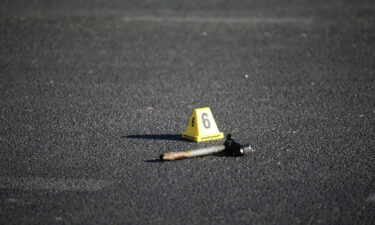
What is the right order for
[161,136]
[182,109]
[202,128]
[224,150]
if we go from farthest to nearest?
1. [182,109]
2. [161,136]
3. [202,128]
4. [224,150]

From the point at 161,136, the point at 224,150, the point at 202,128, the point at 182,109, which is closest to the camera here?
the point at 224,150

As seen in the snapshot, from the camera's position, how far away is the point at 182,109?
5645mm

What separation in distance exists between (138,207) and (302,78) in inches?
137

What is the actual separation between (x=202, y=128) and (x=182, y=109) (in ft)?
2.79

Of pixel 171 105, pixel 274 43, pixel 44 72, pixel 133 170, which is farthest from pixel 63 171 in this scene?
pixel 274 43

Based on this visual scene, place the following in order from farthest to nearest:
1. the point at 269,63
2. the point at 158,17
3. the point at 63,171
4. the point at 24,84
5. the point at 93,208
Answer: the point at 158,17 → the point at 269,63 → the point at 24,84 → the point at 63,171 → the point at 93,208

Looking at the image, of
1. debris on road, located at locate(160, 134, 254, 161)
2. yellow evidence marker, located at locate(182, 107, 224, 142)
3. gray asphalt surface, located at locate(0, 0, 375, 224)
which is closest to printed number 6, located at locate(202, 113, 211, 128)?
yellow evidence marker, located at locate(182, 107, 224, 142)

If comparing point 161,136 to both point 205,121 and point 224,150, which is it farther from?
point 224,150

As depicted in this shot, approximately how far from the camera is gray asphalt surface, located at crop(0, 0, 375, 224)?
3.78 meters

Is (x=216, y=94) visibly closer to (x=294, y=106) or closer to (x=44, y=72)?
(x=294, y=106)

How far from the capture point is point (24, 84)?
20.7ft

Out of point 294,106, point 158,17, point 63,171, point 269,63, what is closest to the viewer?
point 63,171

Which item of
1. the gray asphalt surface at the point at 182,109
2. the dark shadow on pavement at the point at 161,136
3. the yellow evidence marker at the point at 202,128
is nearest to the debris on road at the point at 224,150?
the gray asphalt surface at the point at 182,109

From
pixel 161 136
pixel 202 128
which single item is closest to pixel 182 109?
pixel 161 136
